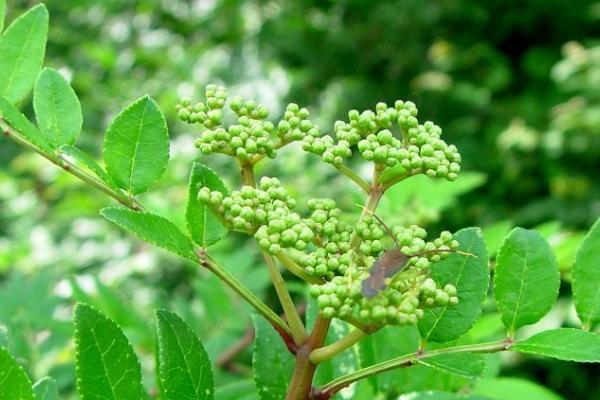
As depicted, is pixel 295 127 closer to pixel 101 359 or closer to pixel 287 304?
pixel 287 304

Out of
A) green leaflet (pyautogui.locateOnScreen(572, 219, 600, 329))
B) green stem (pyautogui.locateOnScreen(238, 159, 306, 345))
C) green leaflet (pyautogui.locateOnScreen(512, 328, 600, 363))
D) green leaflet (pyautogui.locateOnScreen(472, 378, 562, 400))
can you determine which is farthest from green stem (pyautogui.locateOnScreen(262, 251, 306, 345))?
green leaflet (pyautogui.locateOnScreen(472, 378, 562, 400))

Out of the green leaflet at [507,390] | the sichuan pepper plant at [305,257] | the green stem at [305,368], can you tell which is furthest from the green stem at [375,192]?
the green leaflet at [507,390]

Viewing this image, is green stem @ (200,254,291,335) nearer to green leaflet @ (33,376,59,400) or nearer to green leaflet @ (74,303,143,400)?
green leaflet @ (74,303,143,400)

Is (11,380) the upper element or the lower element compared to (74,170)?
lower

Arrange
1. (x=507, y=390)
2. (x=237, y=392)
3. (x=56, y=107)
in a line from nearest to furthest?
1. (x=56, y=107)
2. (x=237, y=392)
3. (x=507, y=390)

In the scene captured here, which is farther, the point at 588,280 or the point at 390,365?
the point at 588,280

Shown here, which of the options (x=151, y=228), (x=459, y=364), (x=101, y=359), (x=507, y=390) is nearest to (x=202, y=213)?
(x=151, y=228)
